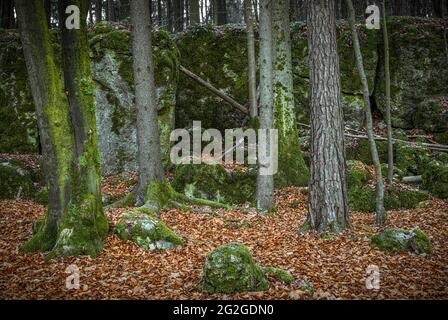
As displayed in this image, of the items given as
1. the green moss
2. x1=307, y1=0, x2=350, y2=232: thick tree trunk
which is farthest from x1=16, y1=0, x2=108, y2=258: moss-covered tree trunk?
x1=307, y1=0, x2=350, y2=232: thick tree trunk

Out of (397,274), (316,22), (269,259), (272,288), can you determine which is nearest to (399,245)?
(397,274)

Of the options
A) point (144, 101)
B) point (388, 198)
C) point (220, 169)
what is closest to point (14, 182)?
point (144, 101)

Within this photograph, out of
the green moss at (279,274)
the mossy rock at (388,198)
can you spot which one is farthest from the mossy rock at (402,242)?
the mossy rock at (388,198)

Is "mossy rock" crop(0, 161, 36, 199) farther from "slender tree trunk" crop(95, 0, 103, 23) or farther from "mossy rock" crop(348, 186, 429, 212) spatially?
"slender tree trunk" crop(95, 0, 103, 23)

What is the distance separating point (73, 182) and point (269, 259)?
3.85 metres

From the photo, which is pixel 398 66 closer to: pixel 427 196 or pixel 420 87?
pixel 420 87

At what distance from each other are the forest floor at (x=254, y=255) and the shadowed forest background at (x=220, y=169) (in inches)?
1.5

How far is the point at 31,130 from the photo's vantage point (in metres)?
14.3

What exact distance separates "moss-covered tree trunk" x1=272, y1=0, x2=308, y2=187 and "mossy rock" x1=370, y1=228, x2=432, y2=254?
485 centimetres

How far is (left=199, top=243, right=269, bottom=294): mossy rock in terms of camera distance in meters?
5.22

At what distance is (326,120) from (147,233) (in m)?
4.33

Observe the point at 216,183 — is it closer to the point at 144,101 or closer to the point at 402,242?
the point at 144,101

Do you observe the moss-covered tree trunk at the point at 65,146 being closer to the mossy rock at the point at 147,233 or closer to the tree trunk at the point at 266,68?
the mossy rock at the point at 147,233

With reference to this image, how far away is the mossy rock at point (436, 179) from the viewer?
423 inches
